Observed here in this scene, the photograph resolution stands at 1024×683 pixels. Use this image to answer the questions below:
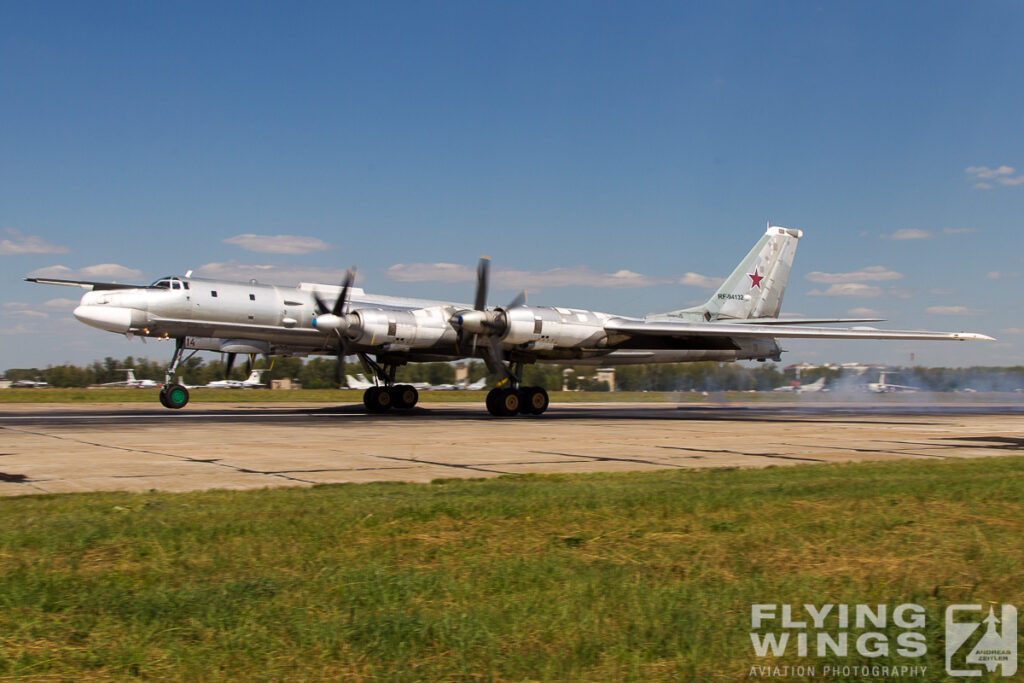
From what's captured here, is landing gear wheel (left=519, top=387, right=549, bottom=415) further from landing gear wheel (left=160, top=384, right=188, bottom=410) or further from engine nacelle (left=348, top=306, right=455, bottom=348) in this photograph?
landing gear wheel (left=160, top=384, right=188, bottom=410)

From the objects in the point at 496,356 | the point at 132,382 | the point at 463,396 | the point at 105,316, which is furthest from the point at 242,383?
the point at 496,356

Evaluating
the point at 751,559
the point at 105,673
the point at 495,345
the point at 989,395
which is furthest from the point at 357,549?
the point at 989,395

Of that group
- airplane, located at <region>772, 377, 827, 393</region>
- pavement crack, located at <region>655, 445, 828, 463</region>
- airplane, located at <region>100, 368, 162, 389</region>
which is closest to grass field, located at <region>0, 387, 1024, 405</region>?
airplane, located at <region>772, 377, 827, 393</region>

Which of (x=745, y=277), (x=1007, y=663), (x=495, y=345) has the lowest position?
(x=1007, y=663)

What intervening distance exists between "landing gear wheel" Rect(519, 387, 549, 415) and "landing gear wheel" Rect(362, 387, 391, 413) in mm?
5573

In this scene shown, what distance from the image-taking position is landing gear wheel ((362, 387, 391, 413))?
29273 mm

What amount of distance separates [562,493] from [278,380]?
6964cm

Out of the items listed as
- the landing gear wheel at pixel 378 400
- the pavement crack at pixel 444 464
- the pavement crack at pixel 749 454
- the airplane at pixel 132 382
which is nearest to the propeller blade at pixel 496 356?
the landing gear wheel at pixel 378 400

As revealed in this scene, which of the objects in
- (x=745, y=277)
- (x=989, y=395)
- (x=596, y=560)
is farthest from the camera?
(x=989, y=395)

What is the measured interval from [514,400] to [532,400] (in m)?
0.81

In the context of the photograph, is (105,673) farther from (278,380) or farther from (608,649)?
(278,380)

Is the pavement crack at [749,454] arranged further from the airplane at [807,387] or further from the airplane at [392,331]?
the airplane at [807,387]

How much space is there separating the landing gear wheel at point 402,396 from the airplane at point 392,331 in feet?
0.12

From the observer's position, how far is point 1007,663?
4105 millimetres
